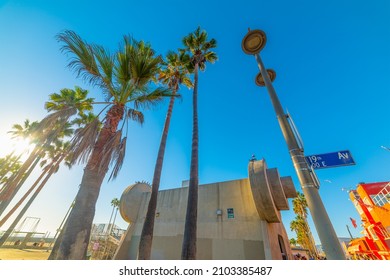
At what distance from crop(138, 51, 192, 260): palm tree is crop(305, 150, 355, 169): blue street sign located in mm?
4841

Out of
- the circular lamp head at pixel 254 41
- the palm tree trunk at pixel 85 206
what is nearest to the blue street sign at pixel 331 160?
the circular lamp head at pixel 254 41

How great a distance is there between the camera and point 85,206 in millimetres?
3816

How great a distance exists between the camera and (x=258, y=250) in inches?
383

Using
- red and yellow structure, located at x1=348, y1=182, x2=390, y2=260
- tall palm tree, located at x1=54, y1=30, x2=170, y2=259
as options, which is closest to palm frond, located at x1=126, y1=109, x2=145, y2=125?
tall palm tree, located at x1=54, y1=30, x2=170, y2=259

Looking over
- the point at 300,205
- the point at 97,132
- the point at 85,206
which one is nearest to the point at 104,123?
the point at 97,132

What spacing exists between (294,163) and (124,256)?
1618 cm

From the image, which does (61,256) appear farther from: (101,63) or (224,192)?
(224,192)

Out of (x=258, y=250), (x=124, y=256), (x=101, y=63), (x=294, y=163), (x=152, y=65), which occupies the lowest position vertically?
(x=124, y=256)

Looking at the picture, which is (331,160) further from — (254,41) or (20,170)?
(20,170)

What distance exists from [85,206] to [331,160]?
5832mm

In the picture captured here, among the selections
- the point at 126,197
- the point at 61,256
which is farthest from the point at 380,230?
the point at 126,197

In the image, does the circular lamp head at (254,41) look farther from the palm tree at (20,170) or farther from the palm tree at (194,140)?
the palm tree at (20,170)

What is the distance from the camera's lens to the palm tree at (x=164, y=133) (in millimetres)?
7069
